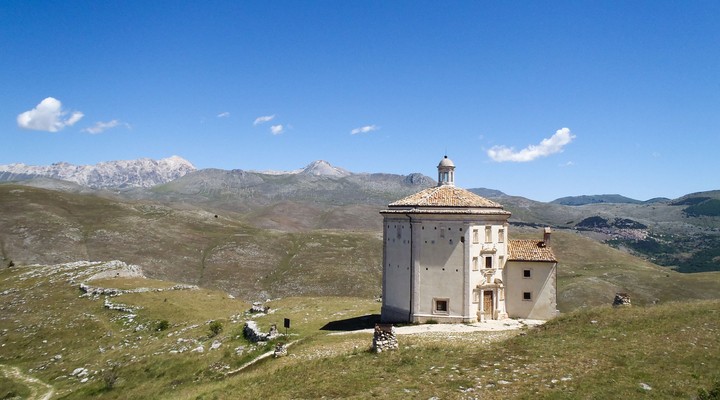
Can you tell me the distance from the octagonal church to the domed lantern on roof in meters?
2.32

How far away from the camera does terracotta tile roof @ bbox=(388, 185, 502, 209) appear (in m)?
46.3

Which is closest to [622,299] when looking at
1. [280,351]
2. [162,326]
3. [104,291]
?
[280,351]

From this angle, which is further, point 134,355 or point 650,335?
point 134,355

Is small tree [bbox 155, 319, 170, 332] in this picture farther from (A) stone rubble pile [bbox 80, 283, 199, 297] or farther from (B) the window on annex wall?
(B) the window on annex wall

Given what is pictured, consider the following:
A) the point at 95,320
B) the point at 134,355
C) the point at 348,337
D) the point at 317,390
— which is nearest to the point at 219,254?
the point at 95,320

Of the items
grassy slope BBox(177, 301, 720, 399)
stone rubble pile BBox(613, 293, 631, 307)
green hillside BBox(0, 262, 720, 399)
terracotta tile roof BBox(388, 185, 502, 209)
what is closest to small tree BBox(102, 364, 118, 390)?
green hillside BBox(0, 262, 720, 399)

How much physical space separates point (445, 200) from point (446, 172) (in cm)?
595

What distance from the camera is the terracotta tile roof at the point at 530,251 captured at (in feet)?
163

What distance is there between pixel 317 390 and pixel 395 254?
25.3 m

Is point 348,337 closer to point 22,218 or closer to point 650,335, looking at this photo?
point 650,335

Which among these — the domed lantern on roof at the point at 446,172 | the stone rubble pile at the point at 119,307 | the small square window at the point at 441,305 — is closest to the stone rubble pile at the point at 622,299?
the small square window at the point at 441,305

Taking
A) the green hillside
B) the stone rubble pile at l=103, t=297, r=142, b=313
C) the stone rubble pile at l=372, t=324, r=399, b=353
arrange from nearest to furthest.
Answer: the green hillside, the stone rubble pile at l=372, t=324, r=399, b=353, the stone rubble pile at l=103, t=297, r=142, b=313

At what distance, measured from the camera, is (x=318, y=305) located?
58625 millimetres

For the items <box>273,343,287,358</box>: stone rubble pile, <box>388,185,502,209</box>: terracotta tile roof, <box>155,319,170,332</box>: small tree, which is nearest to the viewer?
<box>273,343,287,358</box>: stone rubble pile
